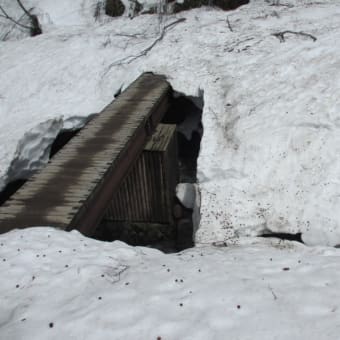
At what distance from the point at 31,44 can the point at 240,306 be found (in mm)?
16080

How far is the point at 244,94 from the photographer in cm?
945

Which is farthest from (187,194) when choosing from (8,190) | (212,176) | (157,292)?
(8,190)

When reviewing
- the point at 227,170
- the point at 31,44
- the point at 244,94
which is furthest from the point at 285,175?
the point at 31,44

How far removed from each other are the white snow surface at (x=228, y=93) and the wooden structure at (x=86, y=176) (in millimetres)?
1624

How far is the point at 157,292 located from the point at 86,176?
303 cm

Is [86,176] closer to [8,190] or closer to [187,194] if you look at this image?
[187,194]

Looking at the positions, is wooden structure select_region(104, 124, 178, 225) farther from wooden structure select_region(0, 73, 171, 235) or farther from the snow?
the snow

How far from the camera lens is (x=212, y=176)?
7.50m

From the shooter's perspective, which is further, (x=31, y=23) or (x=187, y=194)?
(x=31, y=23)

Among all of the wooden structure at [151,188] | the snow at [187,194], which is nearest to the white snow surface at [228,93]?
the snow at [187,194]

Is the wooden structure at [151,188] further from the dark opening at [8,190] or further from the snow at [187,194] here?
the dark opening at [8,190]

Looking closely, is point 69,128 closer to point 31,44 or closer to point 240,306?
point 31,44

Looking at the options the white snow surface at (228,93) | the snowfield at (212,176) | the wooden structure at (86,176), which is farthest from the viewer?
the white snow surface at (228,93)

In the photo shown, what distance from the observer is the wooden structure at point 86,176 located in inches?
213
